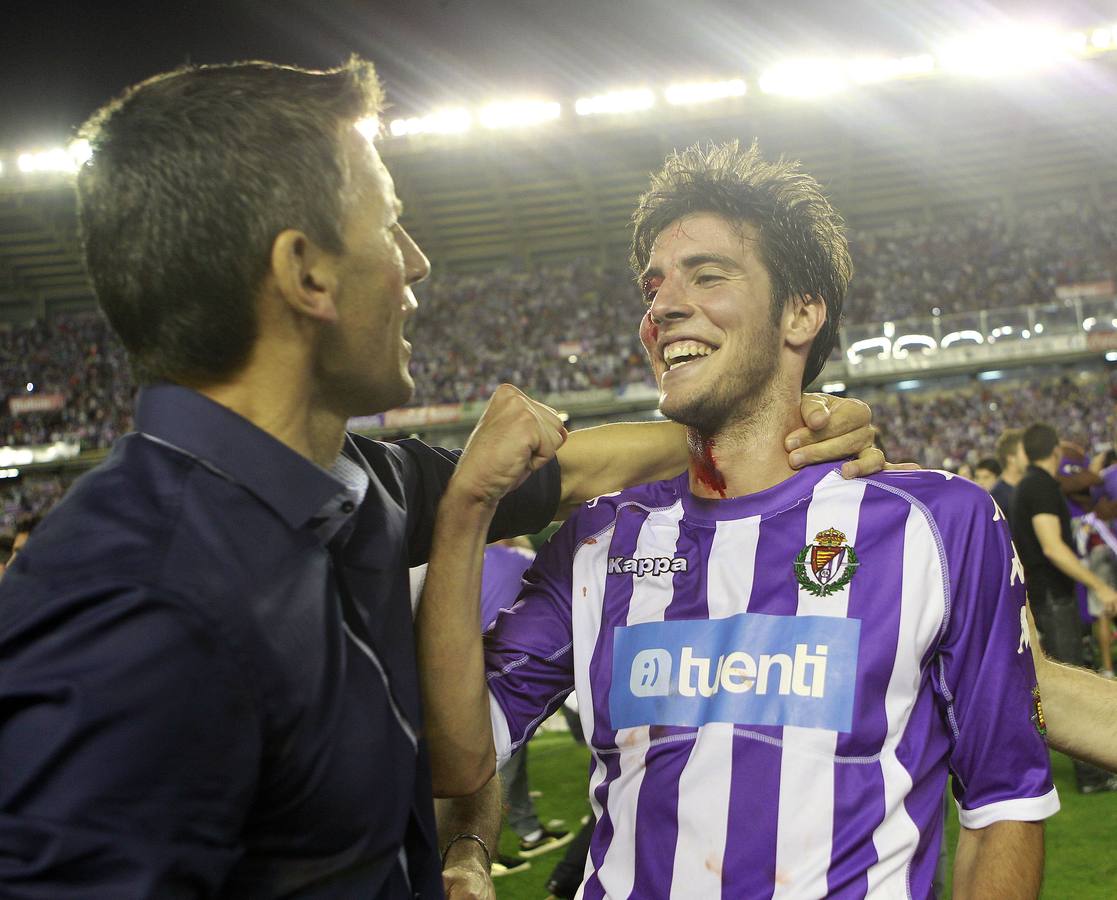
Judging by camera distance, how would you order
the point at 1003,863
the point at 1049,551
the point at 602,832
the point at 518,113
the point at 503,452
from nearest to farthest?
1. the point at 503,452
2. the point at 1003,863
3. the point at 602,832
4. the point at 1049,551
5. the point at 518,113

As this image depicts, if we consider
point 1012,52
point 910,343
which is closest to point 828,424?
point 910,343

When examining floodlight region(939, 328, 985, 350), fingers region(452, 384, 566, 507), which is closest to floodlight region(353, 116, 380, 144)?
fingers region(452, 384, 566, 507)

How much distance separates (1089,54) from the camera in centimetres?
2231

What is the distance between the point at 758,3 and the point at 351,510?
25.1 metres

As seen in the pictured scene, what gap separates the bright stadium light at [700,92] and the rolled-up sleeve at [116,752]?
2424 centimetres

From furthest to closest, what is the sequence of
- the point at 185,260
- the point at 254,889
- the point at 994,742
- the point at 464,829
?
the point at 464,829 < the point at 994,742 < the point at 185,260 < the point at 254,889

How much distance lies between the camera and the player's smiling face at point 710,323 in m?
1.91

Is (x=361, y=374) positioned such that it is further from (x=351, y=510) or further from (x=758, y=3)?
(x=758, y=3)

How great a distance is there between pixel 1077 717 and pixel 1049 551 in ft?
14.5

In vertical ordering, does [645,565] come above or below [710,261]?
below

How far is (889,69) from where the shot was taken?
2281cm

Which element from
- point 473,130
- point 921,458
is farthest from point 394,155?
point 921,458

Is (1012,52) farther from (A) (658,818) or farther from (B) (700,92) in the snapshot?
(A) (658,818)

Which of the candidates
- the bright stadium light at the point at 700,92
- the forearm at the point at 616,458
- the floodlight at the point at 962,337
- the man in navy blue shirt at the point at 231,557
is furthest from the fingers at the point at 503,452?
the bright stadium light at the point at 700,92
